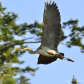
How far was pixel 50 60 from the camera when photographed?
205 inches

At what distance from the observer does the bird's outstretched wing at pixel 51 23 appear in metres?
4.45

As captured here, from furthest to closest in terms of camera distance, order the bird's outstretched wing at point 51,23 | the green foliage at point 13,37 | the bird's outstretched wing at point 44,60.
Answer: the green foliage at point 13,37 < the bird's outstretched wing at point 44,60 < the bird's outstretched wing at point 51,23

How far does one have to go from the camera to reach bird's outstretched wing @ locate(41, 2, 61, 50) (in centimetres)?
445

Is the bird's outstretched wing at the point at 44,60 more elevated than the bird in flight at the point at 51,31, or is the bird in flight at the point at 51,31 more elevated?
the bird in flight at the point at 51,31

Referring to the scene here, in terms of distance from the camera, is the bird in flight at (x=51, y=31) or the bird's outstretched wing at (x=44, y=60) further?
the bird's outstretched wing at (x=44, y=60)

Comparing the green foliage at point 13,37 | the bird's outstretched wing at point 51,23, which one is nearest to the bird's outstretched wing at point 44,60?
the bird's outstretched wing at point 51,23

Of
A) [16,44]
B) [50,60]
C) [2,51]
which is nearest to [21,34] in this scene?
[16,44]

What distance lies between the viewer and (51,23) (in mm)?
4504

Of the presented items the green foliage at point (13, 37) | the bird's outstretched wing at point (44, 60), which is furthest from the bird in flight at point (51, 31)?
the green foliage at point (13, 37)

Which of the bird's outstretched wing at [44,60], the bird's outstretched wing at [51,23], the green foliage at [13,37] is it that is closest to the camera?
the bird's outstretched wing at [51,23]

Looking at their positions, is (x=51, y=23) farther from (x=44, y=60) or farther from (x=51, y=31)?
(x=44, y=60)

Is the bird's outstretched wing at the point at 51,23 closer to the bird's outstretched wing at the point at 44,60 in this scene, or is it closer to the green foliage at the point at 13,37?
the bird's outstretched wing at the point at 44,60

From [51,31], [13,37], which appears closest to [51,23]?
[51,31]

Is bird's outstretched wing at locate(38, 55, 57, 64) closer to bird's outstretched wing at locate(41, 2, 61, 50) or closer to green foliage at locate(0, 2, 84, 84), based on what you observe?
bird's outstretched wing at locate(41, 2, 61, 50)
